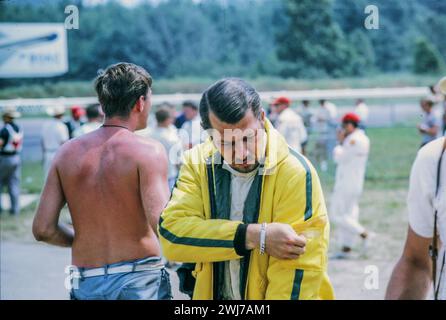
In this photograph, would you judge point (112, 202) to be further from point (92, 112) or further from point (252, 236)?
point (92, 112)

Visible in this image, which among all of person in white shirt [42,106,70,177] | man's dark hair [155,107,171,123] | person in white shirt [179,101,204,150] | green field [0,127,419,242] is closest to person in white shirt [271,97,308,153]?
green field [0,127,419,242]

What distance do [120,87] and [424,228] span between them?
1.56 metres

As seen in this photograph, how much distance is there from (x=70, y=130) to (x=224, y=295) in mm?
9858

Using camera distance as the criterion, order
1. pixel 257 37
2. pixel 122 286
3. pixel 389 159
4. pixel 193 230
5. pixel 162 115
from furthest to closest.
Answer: pixel 257 37
pixel 389 159
pixel 162 115
pixel 122 286
pixel 193 230

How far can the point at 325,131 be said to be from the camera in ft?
56.2

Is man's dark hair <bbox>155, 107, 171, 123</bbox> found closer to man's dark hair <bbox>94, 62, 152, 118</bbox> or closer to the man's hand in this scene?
man's dark hair <bbox>94, 62, 152, 118</bbox>

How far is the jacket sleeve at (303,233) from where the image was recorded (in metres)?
2.37

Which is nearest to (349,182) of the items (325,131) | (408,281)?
(408,281)

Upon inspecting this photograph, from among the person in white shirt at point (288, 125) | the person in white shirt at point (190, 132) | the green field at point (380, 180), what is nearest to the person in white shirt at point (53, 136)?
the green field at point (380, 180)

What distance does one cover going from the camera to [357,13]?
33.1m

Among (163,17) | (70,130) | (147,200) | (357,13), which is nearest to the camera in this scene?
(147,200)

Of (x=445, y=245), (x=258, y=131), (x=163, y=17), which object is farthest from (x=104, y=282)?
(x=163, y=17)

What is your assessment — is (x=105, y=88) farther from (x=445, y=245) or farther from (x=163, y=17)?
(x=163, y=17)

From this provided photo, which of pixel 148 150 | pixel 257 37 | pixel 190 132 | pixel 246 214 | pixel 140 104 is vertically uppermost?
pixel 257 37
